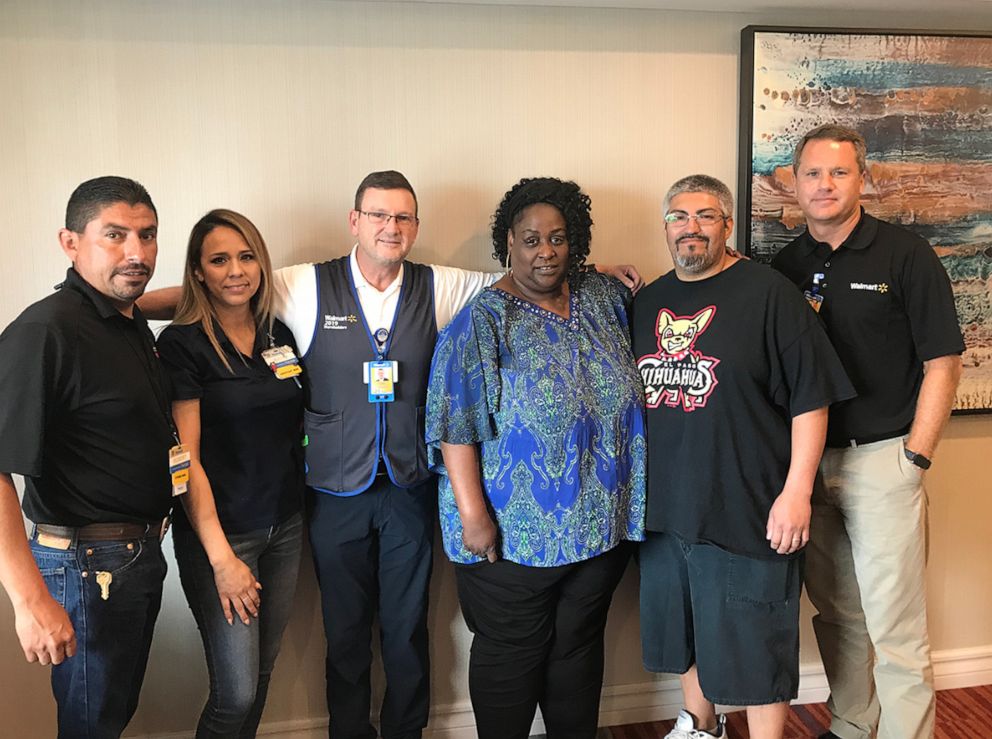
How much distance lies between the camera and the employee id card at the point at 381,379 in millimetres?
2104

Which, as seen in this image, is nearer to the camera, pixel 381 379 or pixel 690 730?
pixel 381 379

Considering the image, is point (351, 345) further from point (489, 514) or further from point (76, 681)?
point (76, 681)

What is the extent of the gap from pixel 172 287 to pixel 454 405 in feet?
2.99

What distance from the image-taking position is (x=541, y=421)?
196 centimetres

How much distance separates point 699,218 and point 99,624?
5.64 feet

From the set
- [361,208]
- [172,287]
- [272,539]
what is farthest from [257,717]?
[361,208]

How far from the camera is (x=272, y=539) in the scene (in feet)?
6.78

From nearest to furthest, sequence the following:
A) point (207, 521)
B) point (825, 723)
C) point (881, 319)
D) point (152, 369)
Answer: point (152, 369), point (207, 521), point (881, 319), point (825, 723)

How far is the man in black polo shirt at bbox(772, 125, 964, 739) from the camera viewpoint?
205 centimetres

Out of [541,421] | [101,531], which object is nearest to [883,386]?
[541,421]

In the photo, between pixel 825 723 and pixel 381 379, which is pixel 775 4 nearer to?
pixel 381 379

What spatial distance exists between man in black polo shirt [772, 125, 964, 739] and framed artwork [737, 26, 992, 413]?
33cm

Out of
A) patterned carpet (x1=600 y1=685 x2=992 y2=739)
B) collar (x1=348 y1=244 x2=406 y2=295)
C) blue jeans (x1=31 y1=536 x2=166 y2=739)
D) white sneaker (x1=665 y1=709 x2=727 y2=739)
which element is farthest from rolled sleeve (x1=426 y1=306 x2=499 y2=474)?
patterned carpet (x1=600 y1=685 x2=992 y2=739)

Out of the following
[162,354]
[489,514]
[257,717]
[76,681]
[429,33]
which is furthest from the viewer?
[429,33]
